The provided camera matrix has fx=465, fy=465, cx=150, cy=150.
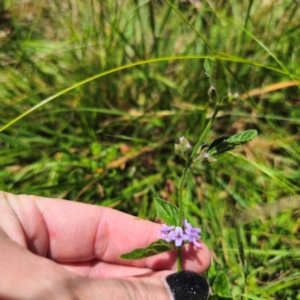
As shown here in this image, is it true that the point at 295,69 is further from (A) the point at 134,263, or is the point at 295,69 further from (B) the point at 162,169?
(A) the point at 134,263

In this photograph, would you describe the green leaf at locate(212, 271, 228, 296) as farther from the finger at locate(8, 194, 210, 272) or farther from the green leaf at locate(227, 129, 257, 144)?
Result: the green leaf at locate(227, 129, 257, 144)

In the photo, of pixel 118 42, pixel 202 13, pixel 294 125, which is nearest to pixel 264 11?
pixel 202 13

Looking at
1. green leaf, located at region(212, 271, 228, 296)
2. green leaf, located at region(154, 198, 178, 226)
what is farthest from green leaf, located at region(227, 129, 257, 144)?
green leaf, located at region(212, 271, 228, 296)

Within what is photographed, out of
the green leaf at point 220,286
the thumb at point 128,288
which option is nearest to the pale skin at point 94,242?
the thumb at point 128,288

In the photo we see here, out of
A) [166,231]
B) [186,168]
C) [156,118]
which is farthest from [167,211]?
[156,118]

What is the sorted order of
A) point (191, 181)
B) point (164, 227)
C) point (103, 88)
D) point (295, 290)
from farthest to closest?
point (103, 88), point (191, 181), point (295, 290), point (164, 227)

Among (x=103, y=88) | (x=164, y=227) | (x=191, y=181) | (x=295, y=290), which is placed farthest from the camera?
(x=103, y=88)
